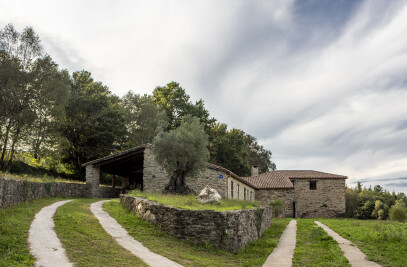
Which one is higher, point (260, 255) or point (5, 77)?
point (5, 77)

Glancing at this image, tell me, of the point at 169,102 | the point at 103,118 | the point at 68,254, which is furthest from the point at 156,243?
the point at 169,102

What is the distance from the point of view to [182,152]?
58.4ft

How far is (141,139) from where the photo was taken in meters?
→ 39.5

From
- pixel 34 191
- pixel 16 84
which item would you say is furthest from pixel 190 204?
pixel 16 84

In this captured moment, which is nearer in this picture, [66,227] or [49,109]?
[66,227]

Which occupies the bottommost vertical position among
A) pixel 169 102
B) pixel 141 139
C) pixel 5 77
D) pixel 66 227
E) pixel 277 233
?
pixel 277 233

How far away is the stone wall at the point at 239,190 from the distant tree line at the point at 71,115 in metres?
3.55

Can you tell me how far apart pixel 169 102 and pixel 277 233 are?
99.2 feet

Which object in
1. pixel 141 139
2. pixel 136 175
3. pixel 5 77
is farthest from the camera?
pixel 141 139

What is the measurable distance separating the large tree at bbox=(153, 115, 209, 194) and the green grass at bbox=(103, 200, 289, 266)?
243 inches

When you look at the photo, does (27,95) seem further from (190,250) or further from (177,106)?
(190,250)

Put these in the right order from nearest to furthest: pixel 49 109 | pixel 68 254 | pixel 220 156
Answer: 1. pixel 68 254
2. pixel 49 109
3. pixel 220 156

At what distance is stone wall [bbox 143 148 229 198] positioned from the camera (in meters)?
21.1

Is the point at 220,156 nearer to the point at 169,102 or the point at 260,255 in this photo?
the point at 169,102
